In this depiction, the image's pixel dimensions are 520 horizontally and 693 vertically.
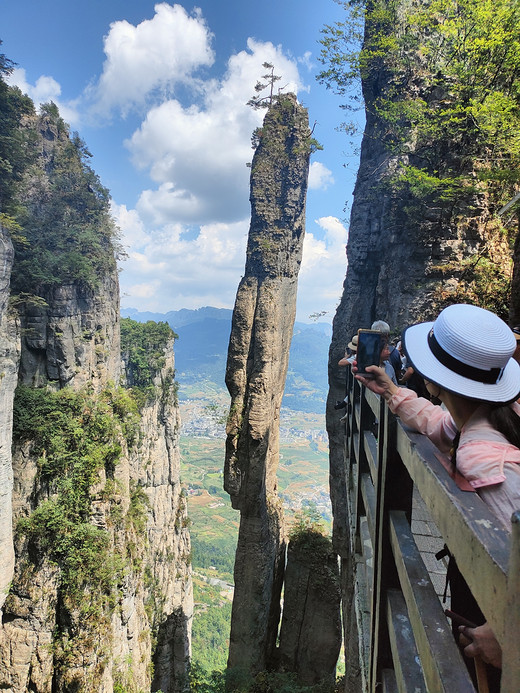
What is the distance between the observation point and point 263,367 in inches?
508

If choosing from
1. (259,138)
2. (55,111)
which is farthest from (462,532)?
(55,111)

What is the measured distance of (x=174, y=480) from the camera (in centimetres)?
2356

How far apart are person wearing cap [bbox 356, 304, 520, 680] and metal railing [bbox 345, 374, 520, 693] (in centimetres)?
11

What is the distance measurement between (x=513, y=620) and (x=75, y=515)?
13314mm

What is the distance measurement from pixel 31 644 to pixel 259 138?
17.8 metres

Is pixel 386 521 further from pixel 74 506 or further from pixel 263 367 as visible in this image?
pixel 74 506

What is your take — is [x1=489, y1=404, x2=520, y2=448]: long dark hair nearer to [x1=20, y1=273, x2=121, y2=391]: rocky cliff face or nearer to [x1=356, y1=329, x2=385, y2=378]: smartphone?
[x1=356, y1=329, x2=385, y2=378]: smartphone

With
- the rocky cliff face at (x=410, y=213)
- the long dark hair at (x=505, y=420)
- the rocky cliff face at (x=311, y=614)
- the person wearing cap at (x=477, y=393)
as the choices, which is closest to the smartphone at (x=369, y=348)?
the person wearing cap at (x=477, y=393)

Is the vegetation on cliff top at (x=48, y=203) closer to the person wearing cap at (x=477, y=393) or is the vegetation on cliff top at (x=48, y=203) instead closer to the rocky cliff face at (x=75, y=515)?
the rocky cliff face at (x=75, y=515)

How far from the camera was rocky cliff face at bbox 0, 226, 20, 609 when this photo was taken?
10.3m

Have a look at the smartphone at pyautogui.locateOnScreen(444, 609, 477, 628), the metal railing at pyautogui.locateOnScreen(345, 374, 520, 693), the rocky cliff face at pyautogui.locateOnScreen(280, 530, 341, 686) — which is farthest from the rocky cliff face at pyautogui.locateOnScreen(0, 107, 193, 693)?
the smartphone at pyautogui.locateOnScreen(444, 609, 477, 628)

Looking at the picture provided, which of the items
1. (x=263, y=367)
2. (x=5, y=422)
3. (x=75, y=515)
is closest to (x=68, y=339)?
(x=5, y=422)

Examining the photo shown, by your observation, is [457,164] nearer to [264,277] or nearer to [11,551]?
[264,277]

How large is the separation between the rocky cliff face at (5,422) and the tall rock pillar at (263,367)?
255 inches
